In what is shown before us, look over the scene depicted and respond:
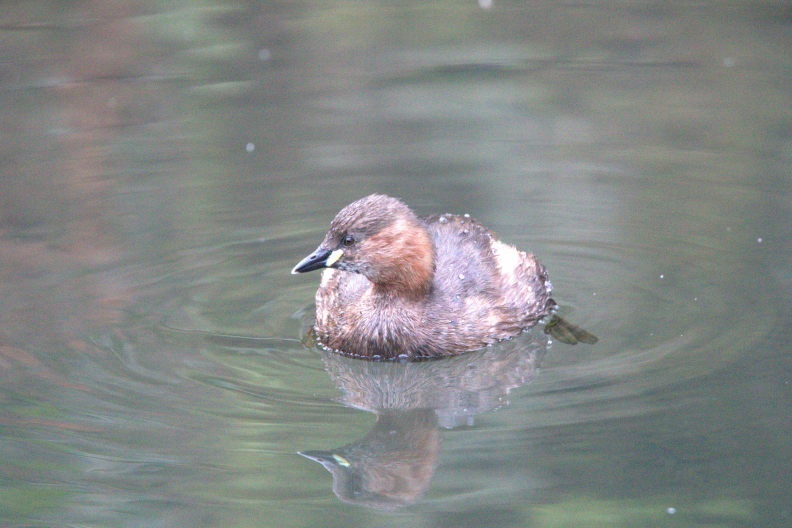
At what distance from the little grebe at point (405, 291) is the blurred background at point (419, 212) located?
140 millimetres

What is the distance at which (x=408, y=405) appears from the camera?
231 inches

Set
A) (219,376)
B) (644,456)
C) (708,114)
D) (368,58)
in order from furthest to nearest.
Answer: (368,58) → (708,114) → (219,376) → (644,456)

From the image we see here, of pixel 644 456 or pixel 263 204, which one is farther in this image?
pixel 263 204

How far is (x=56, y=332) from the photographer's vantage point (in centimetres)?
643

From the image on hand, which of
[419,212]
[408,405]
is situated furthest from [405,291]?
[419,212]

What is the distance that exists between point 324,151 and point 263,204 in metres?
0.97

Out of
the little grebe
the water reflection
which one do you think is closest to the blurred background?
the water reflection

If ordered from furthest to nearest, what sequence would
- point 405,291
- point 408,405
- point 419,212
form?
1. point 419,212
2. point 405,291
3. point 408,405

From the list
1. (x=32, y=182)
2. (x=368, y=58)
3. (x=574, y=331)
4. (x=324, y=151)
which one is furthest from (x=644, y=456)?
(x=368, y=58)

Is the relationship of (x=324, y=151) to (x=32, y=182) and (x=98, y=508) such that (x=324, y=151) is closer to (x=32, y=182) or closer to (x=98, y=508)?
(x=32, y=182)

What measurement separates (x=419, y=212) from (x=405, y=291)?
5.19ft

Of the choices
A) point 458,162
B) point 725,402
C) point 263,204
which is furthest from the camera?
point 458,162

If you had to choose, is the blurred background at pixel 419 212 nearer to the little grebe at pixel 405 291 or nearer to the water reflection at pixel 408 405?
the water reflection at pixel 408 405

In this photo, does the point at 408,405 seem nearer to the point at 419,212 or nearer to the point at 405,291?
the point at 405,291
